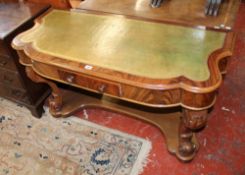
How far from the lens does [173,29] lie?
3.72ft

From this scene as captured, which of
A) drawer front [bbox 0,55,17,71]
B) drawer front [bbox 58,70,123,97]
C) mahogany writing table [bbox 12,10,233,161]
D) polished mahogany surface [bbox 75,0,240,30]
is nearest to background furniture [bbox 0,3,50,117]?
drawer front [bbox 0,55,17,71]

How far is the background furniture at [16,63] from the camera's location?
1309 millimetres

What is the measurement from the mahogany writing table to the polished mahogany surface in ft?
0.21

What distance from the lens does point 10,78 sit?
58.6 inches

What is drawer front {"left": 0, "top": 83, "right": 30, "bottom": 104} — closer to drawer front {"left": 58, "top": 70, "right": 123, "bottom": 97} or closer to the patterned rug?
the patterned rug

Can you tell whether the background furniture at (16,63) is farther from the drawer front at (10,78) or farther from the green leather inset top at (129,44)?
the green leather inset top at (129,44)

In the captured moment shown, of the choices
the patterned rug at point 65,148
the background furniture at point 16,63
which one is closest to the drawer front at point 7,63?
the background furniture at point 16,63

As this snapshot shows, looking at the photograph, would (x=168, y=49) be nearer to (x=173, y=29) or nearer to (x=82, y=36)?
(x=173, y=29)

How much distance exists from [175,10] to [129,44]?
1.30 feet

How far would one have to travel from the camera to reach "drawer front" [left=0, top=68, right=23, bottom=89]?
1451 millimetres

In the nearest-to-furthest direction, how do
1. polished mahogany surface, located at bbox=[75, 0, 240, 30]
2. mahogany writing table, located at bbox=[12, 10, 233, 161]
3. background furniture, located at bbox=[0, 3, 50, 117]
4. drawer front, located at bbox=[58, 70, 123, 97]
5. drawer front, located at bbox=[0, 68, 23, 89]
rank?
mahogany writing table, located at bbox=[12, 10, 233, 161] < drawer front, located at bbox=[58, 70, 123, 97] < polished mahogany surface, located at bbox=[75, 0, 240, 30] < background furniture, located at bbox=[0, 3, 50, 117] < drawer front, located at bbox=[0, 68, 23, 89]

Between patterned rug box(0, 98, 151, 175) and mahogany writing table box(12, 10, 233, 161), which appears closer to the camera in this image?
mahogany writing table box(12, 10, 233, 161)

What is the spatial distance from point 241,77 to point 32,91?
4.85ft

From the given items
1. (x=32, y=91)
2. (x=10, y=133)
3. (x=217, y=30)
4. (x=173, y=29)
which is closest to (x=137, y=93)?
(x=173, y=29)
